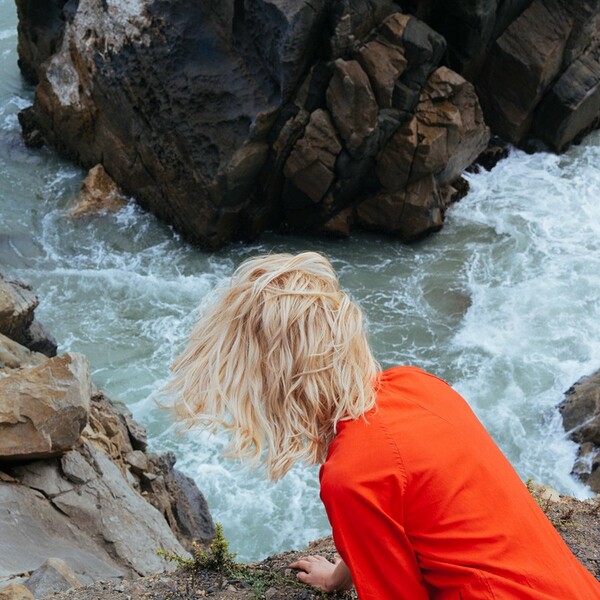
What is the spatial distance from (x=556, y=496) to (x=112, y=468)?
129 inches

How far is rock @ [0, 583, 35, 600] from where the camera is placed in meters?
3.44

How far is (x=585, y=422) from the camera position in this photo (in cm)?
951

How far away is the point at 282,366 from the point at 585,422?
817 cm

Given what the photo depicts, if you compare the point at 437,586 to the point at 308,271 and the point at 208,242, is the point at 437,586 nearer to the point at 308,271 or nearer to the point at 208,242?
the point at 308,271

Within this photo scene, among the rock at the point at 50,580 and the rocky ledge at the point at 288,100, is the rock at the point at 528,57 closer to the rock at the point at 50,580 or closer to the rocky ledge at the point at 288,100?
the rocky ledge at the point at 288,100

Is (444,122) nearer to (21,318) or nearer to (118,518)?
(21,318)

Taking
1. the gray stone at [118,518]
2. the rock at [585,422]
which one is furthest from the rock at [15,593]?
the rock at [585,422]

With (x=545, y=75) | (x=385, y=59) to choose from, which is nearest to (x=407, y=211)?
(x=385, y=59)

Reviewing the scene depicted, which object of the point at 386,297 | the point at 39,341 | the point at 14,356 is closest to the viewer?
the point at 14,356

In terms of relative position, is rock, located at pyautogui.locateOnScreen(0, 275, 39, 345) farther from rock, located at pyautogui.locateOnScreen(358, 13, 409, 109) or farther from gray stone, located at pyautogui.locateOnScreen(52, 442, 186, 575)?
rock, located at pyautogui.locateOnScreen(358, 13, 409, 109)

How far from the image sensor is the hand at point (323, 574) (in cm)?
306

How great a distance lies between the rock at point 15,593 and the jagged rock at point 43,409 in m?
1.51

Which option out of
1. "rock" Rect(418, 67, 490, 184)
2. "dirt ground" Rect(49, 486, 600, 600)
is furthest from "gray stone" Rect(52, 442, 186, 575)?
"rock" Rect(418, 67, 490, 184)

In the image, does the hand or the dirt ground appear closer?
the hand
